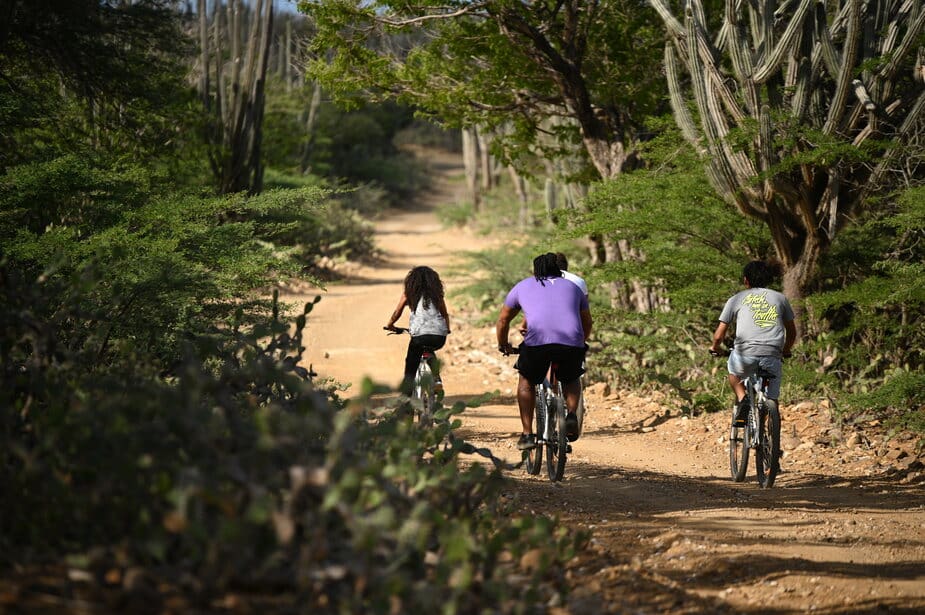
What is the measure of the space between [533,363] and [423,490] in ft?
10.8

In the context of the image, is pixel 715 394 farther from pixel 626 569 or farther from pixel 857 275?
pixel 626 569

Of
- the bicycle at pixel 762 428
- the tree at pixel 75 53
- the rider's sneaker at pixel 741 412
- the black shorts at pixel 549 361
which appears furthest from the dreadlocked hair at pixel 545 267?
the tree at pixel 75 53

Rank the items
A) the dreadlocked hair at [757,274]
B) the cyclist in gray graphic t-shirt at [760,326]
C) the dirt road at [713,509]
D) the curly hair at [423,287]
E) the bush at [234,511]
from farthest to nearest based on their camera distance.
A: the curly hair at [423,287] → the dreadlocked hair at [757,274] → the cyclist in gray graphic t-shirt at [760,326] → the dirt road at [713,509] → the bush at [234,511]

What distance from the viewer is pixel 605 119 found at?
43.2ft

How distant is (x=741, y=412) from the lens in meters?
7.74

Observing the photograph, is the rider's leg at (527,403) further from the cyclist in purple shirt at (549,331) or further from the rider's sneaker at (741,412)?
the rider's sneaker at (741,412)

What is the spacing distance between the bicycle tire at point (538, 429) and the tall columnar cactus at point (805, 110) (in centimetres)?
341

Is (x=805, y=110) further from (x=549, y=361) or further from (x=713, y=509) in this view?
(x=713, y=509)

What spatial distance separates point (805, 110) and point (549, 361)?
15.0ft

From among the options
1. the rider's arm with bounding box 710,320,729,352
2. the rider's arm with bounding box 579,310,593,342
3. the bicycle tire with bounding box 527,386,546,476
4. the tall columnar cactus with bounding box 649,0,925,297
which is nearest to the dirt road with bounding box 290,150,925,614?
the bicycle tire with bounding box 527,386,546,476

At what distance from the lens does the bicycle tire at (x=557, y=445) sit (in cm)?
707

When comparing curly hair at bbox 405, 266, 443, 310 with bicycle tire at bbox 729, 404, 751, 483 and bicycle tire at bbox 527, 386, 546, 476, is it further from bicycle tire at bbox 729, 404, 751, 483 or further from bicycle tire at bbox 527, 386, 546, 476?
bicycle tire at bbox 729, 404, 751, 483

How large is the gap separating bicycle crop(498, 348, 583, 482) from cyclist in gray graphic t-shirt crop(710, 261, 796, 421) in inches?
58.7

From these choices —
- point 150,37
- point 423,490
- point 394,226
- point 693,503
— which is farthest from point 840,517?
point 394,226
